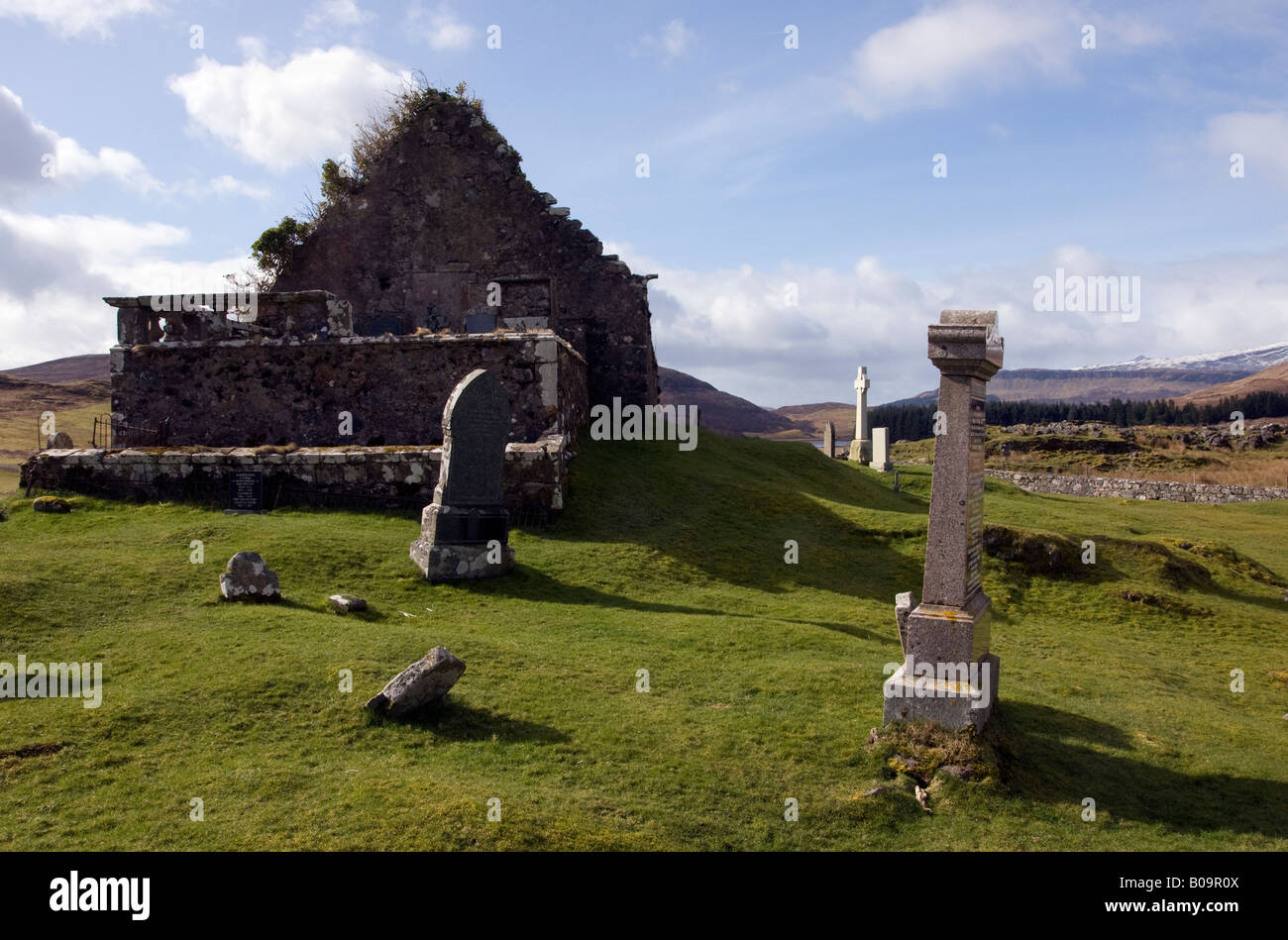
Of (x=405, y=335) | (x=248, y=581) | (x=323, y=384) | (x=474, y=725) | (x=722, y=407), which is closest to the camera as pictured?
(x=474, y=725)

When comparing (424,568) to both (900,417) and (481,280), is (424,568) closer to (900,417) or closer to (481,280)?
Result: (481,280)

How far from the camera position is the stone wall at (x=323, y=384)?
59.7ft

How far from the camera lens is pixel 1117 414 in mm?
81312

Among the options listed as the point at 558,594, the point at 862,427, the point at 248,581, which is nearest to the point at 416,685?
the point at 248,581

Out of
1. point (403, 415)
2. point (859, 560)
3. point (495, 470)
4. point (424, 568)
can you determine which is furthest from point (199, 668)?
point (859, 560)

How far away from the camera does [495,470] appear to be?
45.0ft

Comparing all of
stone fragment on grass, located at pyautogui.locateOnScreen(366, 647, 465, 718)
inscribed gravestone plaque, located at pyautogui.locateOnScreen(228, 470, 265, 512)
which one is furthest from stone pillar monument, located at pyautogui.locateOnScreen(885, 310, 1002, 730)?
inscribed gravestone plaque, located at pyautogui.locateOnScreen(228, 470, 265, 512)

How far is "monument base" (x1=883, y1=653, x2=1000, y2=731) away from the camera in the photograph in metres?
7.67

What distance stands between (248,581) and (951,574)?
833 cm

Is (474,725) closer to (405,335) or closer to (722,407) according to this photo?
(405,335)

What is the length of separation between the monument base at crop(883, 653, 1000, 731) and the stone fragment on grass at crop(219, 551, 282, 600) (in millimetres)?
7614

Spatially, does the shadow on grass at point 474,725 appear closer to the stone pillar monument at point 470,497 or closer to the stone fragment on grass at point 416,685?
the stone fragment on grass at point 416,685

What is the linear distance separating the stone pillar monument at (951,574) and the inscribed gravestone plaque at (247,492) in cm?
1221
